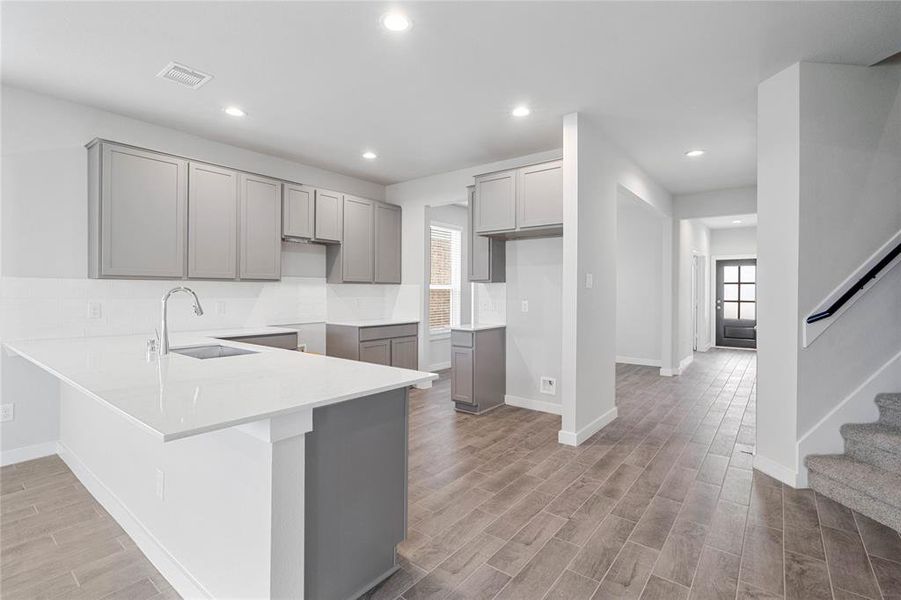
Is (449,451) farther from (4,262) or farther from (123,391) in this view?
(4,262)

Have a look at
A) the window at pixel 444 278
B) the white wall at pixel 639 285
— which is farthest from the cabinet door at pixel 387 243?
the white wall at pixel 639 285

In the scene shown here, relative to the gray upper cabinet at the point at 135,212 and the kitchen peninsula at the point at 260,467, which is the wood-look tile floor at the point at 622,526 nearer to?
the kitchen peninsula at the point at 260,467

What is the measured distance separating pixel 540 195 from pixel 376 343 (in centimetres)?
241

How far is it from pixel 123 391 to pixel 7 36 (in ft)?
8.19

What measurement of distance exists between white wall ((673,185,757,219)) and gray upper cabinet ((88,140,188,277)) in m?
6.49

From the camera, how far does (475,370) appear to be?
4.39m

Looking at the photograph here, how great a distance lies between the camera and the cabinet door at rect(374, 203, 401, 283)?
5461 mm

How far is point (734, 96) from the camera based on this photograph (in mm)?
3254

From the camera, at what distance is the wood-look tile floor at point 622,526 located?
183 centimetres

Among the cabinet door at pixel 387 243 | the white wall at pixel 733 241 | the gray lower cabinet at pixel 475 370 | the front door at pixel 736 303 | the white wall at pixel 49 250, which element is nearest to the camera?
the white wall at pixel 49 250

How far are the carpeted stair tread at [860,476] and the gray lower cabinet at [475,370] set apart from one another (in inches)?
102

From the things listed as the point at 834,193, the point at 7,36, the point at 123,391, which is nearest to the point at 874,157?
the point at 834,193

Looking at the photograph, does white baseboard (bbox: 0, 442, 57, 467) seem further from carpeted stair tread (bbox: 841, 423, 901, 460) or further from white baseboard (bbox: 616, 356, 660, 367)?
white baseboard (bbox: 616, 356, 660, 367)

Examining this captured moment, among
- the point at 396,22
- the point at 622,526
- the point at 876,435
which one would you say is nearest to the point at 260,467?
the point at 622,526
